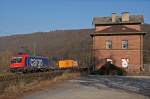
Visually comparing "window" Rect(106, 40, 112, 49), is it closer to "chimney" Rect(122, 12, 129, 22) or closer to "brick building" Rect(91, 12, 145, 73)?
"brick building" Rect(91, 12, 145, 73)

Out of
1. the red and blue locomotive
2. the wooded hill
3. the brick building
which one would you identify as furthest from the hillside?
the red and blue locomotive

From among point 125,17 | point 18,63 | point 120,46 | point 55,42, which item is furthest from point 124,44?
point 55,42

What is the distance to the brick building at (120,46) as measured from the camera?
172 feet

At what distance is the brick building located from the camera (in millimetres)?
52312

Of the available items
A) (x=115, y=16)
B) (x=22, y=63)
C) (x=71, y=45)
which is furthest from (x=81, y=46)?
(x=22, y=63)

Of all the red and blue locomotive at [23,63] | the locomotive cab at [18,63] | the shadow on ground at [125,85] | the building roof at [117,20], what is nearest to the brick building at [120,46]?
the building roof at [117,20]

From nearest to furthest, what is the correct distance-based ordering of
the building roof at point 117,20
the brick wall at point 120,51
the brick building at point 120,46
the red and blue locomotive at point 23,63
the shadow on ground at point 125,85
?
the shadow on ground at point 125,85 → the red and blue locomotive at point 23,63 → the brick wall at point 120,51 → the brick building at point 120,46 → the building roof at point 117,20

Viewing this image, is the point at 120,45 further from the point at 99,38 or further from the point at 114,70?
the point at 114,70

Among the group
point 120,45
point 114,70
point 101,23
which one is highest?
point 101,23

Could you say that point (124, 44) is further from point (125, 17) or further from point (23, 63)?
point (23, 63)

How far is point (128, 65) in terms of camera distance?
52406mm

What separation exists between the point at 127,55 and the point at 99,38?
5.41 m

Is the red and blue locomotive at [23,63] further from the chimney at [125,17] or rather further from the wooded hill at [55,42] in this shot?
the wooded hill at [55,42]

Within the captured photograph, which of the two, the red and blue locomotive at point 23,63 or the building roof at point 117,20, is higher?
the building roof at point 117,20
